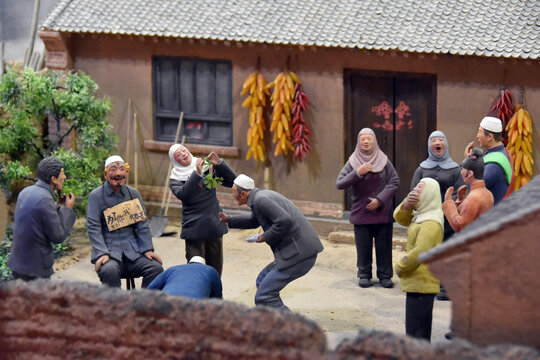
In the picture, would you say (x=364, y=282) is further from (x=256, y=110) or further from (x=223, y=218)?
(x=256, y=110)

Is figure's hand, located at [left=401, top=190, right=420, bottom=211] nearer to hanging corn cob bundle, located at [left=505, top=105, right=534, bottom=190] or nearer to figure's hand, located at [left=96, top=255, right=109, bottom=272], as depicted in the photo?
figure's hand, located at [left=96, top=255, right=109, bottom=272]

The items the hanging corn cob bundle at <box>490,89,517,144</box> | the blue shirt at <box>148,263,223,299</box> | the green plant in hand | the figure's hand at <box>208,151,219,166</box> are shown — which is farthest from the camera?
the hanging corn cob bundle at <box>490,89,517,144</box>

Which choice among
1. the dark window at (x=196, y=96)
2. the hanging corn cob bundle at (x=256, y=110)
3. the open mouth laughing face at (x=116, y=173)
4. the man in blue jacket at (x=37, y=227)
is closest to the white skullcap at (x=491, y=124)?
the open mouth laughing face at (x=116, y=173)

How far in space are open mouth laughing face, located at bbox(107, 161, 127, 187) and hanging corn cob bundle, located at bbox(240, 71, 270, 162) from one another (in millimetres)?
3944

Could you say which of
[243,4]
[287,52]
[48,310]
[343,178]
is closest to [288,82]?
[287,52]

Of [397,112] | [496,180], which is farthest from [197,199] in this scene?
[397,112]

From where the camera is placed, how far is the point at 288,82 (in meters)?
14.6

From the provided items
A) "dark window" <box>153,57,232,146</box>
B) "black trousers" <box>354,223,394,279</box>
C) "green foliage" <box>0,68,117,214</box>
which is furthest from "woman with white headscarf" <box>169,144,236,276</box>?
"dark window" <box>153,57,232,146</box>

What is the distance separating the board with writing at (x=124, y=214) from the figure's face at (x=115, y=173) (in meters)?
0.23

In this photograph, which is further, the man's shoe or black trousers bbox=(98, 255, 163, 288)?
the man's shoe

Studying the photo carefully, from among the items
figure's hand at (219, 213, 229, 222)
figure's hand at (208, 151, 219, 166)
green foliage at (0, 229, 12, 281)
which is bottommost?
green foliage at (0, 229, 12, 281)

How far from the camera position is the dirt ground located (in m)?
11.6

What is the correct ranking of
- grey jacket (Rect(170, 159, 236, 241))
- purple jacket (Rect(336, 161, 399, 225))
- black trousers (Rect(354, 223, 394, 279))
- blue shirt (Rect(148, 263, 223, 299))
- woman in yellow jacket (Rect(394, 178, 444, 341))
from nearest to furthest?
1. blue shirt (Rect(148, 263, 223, 299))
2. woman in yellow jacket (Rect(394, 178, 444, 341))
3. grey jacket (Rect(170, 159, 236, 241))
4. purple jacket (Rect(336, 161, 399, 225))
5. black trousers (Rect(354, 223, 394, 279))

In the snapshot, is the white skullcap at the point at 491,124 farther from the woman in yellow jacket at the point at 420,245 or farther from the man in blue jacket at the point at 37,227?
the man in blue jacket at the point at 37,227
